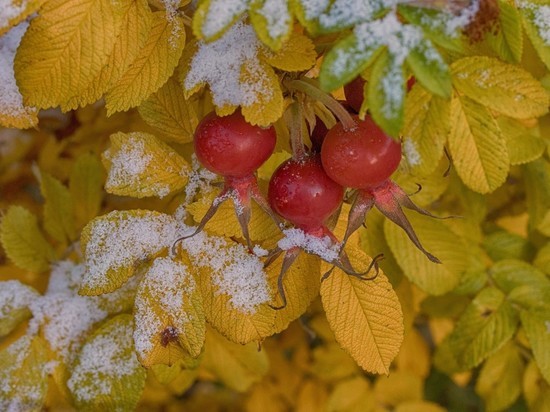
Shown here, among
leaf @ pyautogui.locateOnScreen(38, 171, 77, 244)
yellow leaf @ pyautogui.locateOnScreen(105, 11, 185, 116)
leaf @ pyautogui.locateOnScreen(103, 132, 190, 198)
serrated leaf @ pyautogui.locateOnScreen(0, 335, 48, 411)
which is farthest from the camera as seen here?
leaf @ pyautogui.locateOnScreen(38, 171, 77, 244)

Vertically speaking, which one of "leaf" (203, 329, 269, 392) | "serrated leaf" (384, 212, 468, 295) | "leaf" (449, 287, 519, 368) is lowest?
"leaf" (203, 329, 269, 392)

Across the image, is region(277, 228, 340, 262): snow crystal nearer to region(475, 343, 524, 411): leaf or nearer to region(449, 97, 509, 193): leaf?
region(449, 97, 509, 193): leaf

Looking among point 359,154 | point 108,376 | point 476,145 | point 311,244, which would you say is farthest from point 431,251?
point 108,376

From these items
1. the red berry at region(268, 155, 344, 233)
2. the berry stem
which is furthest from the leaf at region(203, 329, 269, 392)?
the berry stem

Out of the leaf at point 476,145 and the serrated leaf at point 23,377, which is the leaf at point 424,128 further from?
the serrated leaf at point 23,377

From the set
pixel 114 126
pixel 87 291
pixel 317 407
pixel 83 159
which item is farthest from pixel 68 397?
pixel 317 407

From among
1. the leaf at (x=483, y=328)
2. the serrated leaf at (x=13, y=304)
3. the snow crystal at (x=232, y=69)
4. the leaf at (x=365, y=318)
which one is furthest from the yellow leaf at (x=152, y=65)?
the leaf at (x=483, y=328)

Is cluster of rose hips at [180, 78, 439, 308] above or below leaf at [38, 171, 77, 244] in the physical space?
above
